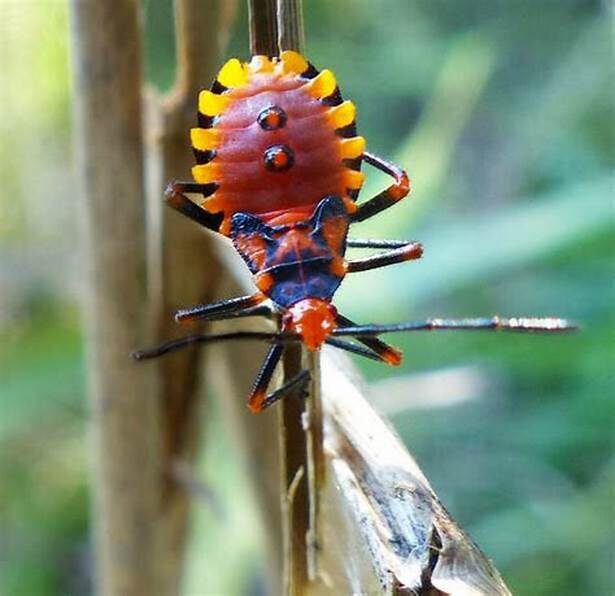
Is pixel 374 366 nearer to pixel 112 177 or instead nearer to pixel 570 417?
pixel 570 417

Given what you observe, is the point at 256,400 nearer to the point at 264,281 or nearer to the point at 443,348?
the point at 264,281

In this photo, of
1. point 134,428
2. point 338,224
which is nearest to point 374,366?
point 134,428

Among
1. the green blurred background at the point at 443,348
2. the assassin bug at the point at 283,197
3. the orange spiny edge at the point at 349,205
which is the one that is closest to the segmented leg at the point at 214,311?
the assassin bug at the point at 283,197

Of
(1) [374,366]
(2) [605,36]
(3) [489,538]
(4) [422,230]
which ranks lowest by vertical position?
(3) [489,538]

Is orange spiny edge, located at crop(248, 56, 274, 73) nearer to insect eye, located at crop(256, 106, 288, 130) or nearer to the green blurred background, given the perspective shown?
insect eye, located at crop(256, 106, 288, 130)

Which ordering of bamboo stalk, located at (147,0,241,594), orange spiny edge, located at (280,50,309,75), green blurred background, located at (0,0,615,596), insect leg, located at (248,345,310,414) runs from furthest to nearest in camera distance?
green blurred background, located at (0,0,615,596) → bamboo stalk, located at (147,0,241,594) → insect leg, located at (248,345,310,414) → orange spiny edge, located at (280,50,309,75)

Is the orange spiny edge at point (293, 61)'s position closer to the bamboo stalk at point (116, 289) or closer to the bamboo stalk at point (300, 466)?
the bamboo stalk at point (300, 466)

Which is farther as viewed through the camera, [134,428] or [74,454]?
[74,454]

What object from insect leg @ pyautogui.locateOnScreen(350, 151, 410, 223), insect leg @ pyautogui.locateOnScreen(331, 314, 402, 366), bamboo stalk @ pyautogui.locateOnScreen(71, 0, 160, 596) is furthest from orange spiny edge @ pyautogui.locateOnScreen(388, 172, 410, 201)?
bamboo stalk @ pyautogui.locateOnScreen(71, 0, 160, 596)
